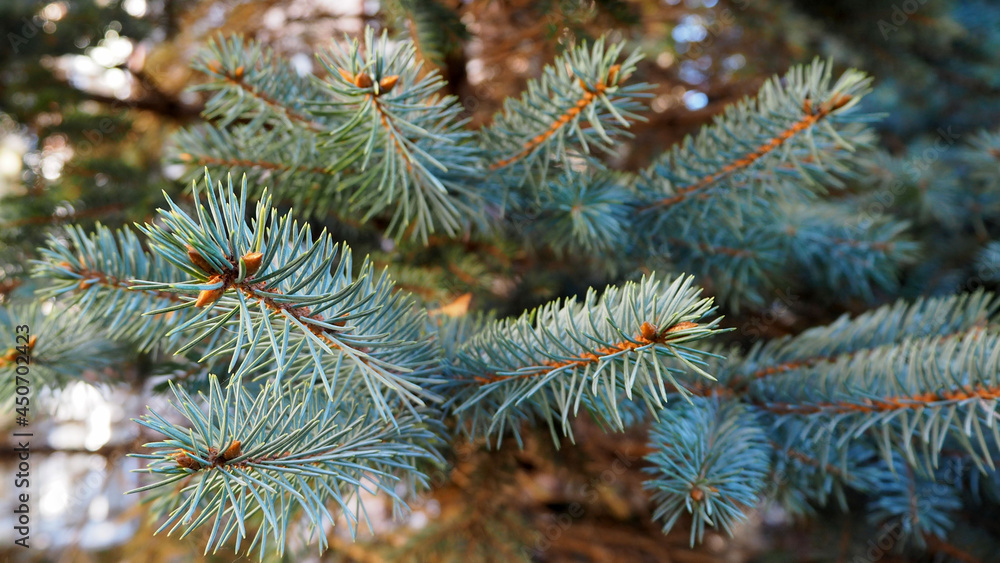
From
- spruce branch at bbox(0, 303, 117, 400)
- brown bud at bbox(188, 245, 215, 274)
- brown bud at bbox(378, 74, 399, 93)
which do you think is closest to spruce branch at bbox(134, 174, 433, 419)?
brown bud at bbox(188, 245, 215, 274)

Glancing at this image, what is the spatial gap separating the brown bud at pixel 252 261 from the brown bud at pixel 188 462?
86 millimetres

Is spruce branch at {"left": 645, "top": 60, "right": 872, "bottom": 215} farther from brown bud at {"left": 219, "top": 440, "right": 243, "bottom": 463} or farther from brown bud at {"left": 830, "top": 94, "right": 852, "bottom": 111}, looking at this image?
brown bud at {"left": 219, "top": 440, "right": 243, "bottom": 463}

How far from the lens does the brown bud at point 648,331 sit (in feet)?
0.92

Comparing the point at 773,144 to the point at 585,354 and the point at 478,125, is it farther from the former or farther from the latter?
the point at 478,125

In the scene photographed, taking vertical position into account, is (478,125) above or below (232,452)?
above

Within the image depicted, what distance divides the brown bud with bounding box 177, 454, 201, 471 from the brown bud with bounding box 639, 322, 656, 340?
0.71ft

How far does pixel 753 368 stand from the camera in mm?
485

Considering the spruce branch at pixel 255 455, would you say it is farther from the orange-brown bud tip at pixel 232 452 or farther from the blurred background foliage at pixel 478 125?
the blurred background foliage at pixel 478 125

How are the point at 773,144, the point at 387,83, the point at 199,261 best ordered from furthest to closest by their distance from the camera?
1. the point at 773,144
2. the point at 387,83
3. the point at 199,261

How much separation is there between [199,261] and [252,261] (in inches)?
0.8

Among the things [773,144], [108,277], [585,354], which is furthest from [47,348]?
[773,144]

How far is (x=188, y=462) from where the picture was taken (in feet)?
0.81

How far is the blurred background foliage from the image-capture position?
2.04 feet

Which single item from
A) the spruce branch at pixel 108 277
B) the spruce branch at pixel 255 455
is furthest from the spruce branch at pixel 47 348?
the spruce branch at pixel 255 455
